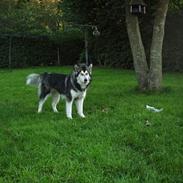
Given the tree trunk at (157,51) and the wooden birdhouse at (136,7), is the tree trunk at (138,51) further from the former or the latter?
the wooden birdhouse at (136,7)

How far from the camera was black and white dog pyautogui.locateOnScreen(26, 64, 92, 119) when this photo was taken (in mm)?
7867

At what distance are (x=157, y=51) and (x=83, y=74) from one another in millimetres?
4308

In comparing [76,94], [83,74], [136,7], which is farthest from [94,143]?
[136,7]

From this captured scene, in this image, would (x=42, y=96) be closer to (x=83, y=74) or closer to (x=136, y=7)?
(x=83, y=74)

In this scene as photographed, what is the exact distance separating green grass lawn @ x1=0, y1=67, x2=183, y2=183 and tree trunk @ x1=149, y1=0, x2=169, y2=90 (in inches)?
65.5

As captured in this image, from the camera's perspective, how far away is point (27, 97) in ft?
35.9

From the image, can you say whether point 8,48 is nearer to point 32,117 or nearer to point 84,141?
point 32,117

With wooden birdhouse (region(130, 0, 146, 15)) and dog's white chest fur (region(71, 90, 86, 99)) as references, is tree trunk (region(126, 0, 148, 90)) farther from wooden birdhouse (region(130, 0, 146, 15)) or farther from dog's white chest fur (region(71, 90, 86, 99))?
dog's white chest fur (region(71, 90, 86, 99))

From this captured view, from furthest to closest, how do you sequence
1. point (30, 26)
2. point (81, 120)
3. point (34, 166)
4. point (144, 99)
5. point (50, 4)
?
point (50, 4) → point (30, 26) → point (144, 99) → point (81, 120) → point (34, 166)

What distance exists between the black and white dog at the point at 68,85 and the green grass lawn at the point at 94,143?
267 mm

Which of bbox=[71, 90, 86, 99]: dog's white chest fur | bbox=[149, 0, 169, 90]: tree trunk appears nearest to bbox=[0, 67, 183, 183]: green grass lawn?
bbox=[71, 90, 86, 99]: dog's white chest fur

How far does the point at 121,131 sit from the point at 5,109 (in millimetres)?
3181

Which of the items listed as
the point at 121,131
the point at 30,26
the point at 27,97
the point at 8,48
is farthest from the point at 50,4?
the point at 121,131

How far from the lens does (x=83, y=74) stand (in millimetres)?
7812
